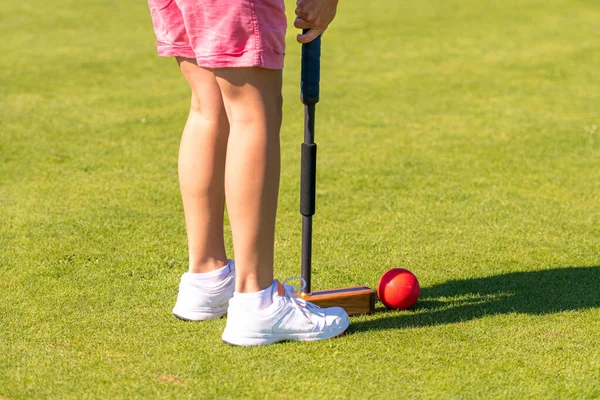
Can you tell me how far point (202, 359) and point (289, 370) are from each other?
29cm

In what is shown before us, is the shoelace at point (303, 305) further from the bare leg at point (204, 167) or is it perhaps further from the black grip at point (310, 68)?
the black grip at point (310, 68)

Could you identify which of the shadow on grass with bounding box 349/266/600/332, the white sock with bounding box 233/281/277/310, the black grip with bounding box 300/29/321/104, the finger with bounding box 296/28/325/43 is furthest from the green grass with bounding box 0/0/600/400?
the finger with bounding box 296/28/325/43

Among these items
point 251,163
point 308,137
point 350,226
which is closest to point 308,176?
point 308,137

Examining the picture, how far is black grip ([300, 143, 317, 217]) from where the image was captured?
3205 millimetres

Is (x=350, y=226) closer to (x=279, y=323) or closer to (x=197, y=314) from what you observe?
(x=197, y=314)

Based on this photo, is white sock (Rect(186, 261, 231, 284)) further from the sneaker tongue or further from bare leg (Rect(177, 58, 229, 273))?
the sneaker tongue

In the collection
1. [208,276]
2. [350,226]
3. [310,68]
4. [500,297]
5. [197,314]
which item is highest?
[310,68]

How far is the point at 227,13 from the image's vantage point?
9.12 feet

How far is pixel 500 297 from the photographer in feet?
11.5

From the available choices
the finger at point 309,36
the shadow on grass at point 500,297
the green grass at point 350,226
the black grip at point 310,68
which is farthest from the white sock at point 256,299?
the finger at point 309,36

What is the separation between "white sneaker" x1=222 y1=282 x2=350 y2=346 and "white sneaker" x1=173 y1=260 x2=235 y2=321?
A: 20 cm

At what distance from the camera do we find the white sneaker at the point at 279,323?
297 centimetres

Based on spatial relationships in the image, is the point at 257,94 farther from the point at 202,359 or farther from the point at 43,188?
the point at 43,188

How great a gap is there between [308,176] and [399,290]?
0.54 meters
